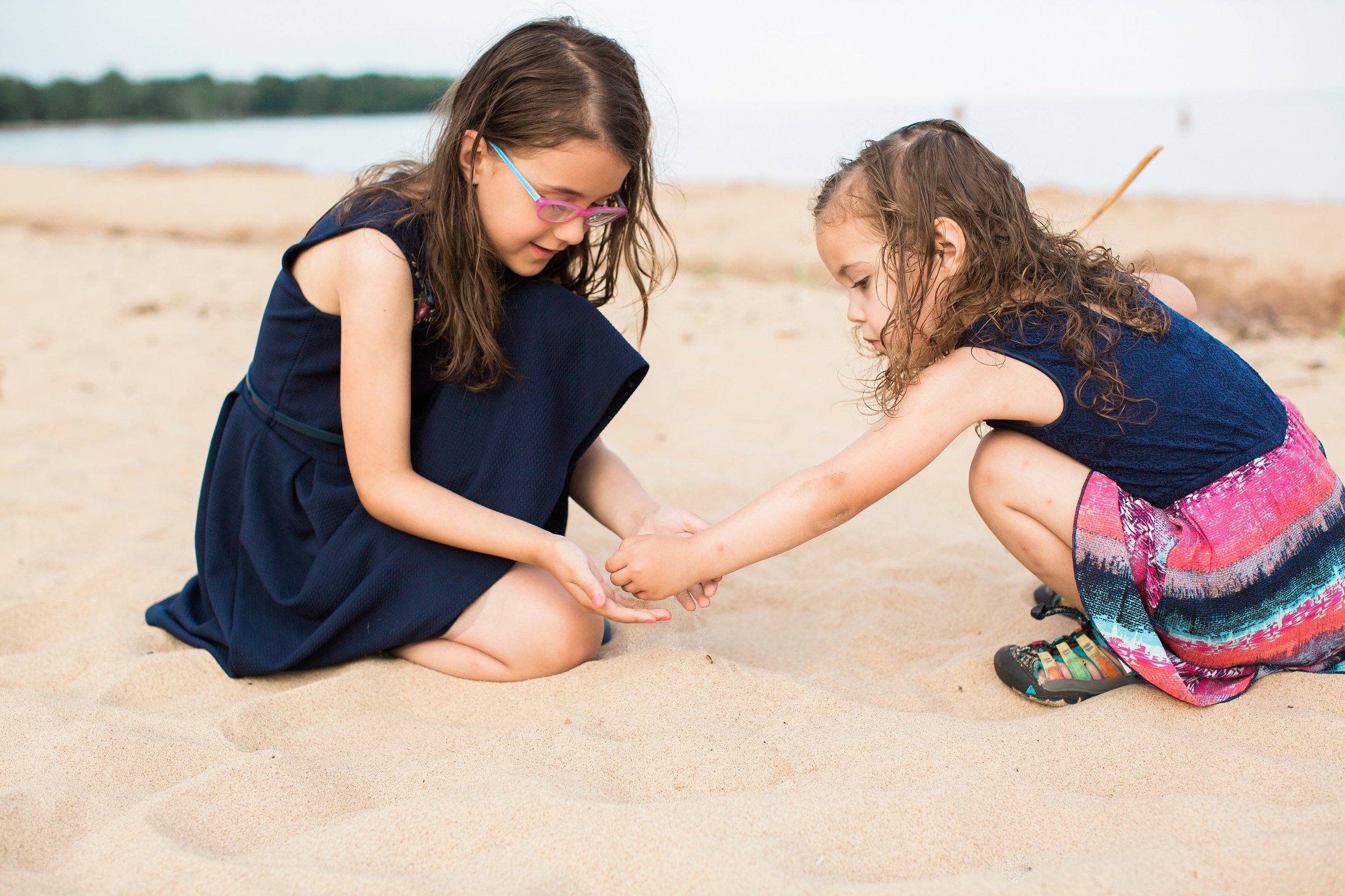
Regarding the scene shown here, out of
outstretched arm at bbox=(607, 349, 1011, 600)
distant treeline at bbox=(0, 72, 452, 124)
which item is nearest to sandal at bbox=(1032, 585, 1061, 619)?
outstretched arm at bbox=(607, 349, 1011, 600)

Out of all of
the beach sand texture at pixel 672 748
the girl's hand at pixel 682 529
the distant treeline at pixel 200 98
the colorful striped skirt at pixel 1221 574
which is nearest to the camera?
the beach sand texture at pixel 672 748

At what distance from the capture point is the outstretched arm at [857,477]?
160 cm

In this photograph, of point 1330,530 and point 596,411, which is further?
point 596,411

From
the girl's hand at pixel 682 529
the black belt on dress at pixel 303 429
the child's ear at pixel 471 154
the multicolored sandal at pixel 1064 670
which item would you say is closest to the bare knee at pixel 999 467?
the multicolored sandal at pixel 1064 670

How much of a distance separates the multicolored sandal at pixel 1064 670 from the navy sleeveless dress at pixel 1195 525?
0.11m

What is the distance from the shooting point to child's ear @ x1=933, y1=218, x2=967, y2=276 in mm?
1675

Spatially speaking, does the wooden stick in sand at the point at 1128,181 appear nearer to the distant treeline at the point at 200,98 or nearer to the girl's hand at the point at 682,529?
the girl's hand at the point at 682,529

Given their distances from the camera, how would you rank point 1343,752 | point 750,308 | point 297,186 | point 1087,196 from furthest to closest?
point 297,186
point 1087,196
point 750,308
point 1343,752

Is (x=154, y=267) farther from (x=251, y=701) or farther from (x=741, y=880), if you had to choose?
(x=741, y=880)

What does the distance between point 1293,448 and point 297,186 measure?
1205cm

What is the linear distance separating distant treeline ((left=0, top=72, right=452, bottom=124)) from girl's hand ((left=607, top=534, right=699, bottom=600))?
1563 inches

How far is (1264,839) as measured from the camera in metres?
1.20

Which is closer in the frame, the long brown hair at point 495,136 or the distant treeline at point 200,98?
the long brown hair at point 495,136

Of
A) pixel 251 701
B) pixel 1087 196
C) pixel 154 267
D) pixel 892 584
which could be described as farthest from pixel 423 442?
pixel 1087 196
